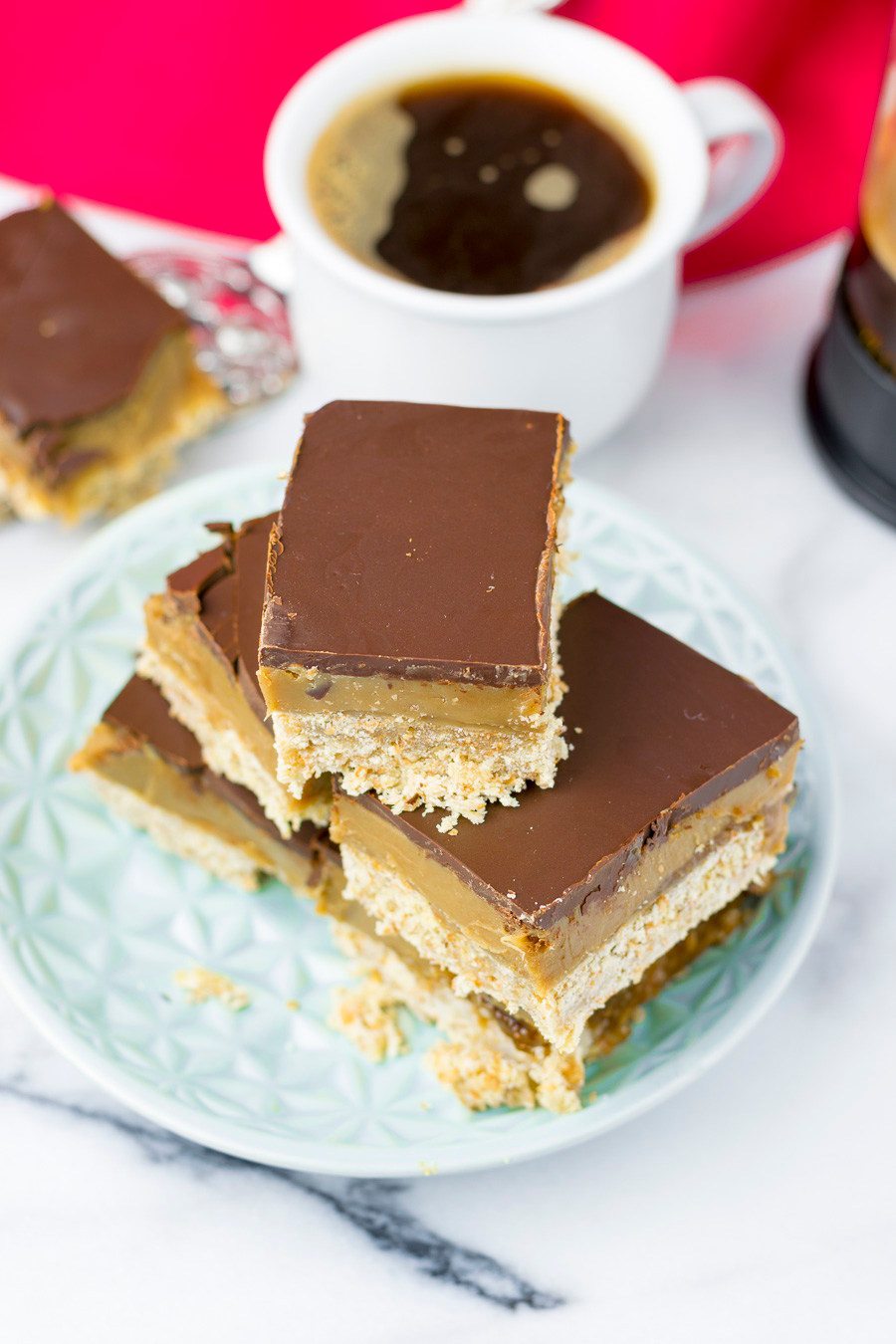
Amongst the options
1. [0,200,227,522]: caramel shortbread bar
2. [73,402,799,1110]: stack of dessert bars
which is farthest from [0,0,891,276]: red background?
[73,402,799,1110]: stack of dessert bars

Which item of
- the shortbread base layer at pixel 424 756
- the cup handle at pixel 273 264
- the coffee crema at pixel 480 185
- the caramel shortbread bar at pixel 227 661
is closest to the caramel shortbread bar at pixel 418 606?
the shortbread base layer at pixel 424 756

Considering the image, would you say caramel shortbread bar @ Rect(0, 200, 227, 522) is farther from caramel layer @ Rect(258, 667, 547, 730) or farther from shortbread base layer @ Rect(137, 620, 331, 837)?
caramel layer @ Rect(258, 667, 547, 730)

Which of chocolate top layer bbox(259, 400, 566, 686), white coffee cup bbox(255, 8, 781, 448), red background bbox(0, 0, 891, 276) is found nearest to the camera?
chocolate top layer bbox(259, 400, 566, 686)

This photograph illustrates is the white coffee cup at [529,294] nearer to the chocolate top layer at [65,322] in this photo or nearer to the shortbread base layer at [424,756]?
the chocolate top layer at [65,322]

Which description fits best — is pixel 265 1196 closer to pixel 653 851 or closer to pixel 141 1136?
pixel 141 1136

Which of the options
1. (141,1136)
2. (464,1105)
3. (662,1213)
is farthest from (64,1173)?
(662,1213)
